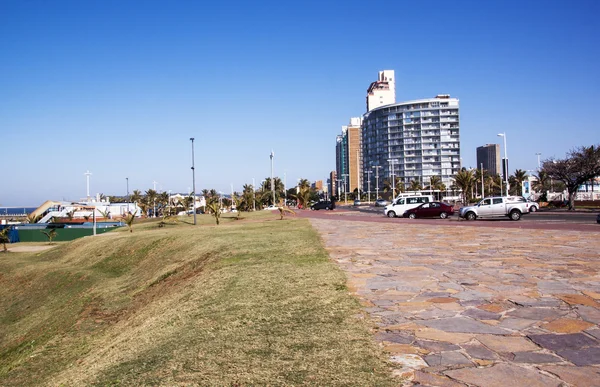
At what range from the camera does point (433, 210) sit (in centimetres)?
3644

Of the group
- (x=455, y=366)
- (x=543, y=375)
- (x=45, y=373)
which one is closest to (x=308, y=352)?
(x=455, y=366)

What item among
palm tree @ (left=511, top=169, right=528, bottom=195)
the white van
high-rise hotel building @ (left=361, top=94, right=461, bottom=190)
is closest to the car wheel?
the white van

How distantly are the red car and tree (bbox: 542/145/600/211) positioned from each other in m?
17.2

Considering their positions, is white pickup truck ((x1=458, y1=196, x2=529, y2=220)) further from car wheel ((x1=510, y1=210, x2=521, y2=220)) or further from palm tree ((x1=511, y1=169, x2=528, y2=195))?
palm tree ((x1=511, y1=169, x2=528, y2=195))

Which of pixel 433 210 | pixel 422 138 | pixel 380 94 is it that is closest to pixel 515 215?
pixel 433 210

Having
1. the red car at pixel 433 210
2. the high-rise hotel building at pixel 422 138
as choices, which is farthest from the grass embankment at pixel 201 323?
the high-rise hotel building at pixel 422 138

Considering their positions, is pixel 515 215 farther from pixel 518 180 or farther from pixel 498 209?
pixel 518 180

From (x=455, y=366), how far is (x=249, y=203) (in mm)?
56393

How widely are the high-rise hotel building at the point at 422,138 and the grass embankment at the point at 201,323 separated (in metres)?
113

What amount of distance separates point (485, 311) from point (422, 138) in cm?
12853

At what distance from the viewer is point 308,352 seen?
505 cm

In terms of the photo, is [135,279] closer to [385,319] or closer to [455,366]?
[385,319]

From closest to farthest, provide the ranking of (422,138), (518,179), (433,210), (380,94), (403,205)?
(433,210)
(403,205)
(518,179)
(422,138)
(380,94)

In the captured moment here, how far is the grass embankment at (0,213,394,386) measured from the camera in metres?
4.78
